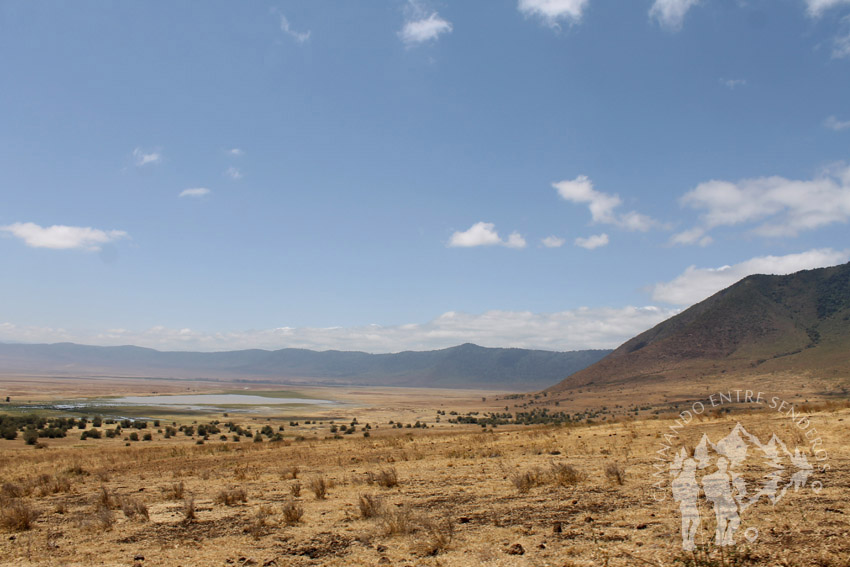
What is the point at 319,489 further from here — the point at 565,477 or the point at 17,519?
the point at 17,519

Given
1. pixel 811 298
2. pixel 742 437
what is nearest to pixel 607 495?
pixel 742 437

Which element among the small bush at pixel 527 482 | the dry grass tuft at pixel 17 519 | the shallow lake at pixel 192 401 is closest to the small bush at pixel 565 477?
the small bush at pixel 527 482

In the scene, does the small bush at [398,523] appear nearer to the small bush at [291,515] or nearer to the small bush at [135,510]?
the small bush at [291,515]

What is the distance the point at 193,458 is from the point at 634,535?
23189 millimetres

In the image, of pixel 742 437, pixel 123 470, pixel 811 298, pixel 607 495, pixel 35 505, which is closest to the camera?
pixel 607 495

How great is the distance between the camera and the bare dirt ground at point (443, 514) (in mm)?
7922

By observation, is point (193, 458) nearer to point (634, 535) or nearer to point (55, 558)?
point (55, 558)

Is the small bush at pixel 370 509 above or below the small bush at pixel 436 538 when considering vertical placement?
below

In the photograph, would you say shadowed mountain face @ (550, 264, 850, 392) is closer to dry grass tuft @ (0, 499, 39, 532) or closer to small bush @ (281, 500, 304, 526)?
small bush @ (281, 500, 304, 526)

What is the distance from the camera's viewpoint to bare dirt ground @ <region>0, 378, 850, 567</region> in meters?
7.92

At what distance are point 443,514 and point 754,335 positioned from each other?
126 meters

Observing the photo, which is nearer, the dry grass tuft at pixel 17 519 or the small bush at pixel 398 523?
the small bush at pixel 398 523

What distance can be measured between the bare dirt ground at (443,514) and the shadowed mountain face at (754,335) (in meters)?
86.4

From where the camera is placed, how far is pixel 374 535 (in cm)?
963
